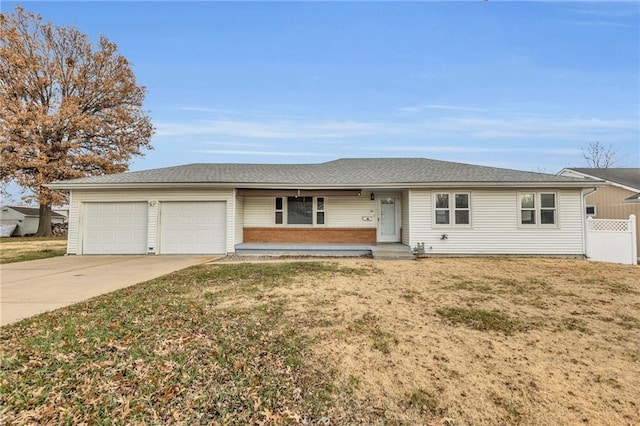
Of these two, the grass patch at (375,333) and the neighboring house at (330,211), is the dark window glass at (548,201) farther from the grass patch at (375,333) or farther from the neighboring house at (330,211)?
the grass patch at (375,333)

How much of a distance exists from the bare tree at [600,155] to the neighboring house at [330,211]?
1188 inches

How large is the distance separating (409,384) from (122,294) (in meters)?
5.49

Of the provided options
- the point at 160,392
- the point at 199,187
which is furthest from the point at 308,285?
the point at 199,187

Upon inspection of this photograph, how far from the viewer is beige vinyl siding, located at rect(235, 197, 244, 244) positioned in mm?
12039

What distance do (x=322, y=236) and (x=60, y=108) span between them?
21401mm

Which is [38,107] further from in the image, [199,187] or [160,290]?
[160,290]

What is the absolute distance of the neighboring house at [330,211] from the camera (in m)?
11.1

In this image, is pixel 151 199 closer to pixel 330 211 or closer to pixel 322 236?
pixel 322 236

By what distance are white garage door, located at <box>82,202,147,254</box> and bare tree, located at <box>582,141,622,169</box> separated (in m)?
43.5

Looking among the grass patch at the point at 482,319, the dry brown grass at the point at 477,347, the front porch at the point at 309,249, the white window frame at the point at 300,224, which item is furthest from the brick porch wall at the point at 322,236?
the grass patch at the point at 482,319

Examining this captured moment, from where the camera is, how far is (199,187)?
1146 centimetres

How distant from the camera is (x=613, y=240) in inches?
424

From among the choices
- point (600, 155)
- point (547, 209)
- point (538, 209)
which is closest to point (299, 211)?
point (538, 209)

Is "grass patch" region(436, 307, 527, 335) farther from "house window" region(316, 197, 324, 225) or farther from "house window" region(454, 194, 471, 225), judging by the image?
"house window" region(316, 197, 324, 225)
